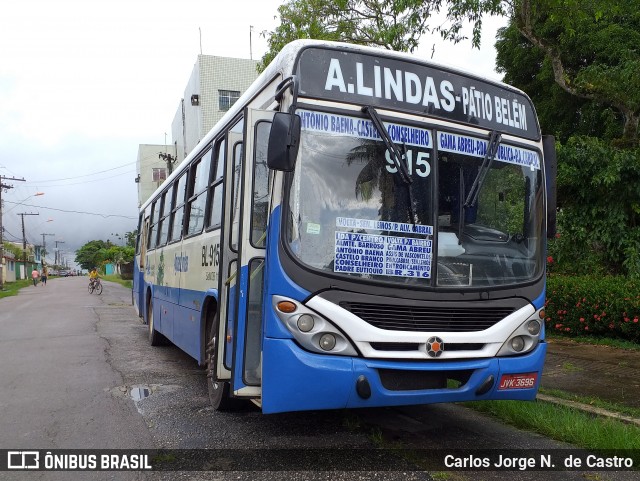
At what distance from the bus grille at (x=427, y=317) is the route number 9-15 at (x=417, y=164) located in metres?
1.01

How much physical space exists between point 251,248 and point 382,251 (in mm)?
979

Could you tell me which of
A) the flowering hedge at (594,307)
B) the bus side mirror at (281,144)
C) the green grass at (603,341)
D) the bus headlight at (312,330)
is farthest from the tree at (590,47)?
the bus headlight at (312,330)

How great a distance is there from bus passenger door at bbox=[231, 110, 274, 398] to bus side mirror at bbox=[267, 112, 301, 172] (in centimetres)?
46

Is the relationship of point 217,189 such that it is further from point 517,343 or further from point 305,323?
point 517,343

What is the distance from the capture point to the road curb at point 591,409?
5.13m

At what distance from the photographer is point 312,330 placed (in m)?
3.98

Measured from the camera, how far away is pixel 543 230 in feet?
16.3

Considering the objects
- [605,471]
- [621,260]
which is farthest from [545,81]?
[605,471]

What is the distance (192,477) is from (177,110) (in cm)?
4211

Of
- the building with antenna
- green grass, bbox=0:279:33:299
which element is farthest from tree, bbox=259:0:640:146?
green grass, bbox=0:279:33:299

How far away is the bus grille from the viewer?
13.4 ft

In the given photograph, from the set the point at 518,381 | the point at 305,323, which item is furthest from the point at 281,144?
the point at 518,381

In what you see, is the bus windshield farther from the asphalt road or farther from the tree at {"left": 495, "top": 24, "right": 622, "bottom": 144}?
the tree at {"left": 495, "top": 24, "right": 622, "bottom": 144}

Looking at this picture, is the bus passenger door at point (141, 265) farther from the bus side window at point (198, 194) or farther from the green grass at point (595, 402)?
the green grass at point (595, 402)
